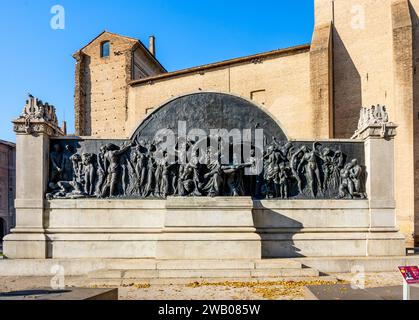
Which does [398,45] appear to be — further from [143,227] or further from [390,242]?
[143,227]

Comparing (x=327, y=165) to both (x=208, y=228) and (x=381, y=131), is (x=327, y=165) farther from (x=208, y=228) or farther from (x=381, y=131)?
(x=208, y=228)

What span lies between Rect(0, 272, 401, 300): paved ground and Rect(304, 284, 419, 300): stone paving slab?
1544 millimetres

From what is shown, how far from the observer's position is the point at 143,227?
14.0 m

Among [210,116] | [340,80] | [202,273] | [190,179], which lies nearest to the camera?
[202,273]

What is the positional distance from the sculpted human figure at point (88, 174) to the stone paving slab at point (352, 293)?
892cm

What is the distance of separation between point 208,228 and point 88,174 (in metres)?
4.73

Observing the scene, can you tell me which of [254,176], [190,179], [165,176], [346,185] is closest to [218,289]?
[190,179]

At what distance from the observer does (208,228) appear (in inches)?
517

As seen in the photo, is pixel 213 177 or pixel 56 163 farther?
pixel 56 163

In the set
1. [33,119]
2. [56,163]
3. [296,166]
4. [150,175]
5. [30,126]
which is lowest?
[150,175]

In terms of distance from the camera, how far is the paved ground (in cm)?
934

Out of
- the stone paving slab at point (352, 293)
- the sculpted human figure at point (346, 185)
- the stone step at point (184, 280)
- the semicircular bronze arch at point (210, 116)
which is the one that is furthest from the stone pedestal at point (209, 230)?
the stone paving slab at point (352, 293)

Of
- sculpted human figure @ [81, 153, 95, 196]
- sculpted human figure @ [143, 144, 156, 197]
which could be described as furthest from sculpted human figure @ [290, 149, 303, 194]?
sculpted human figure @ [81, 153, 95, 196]
